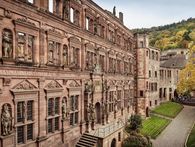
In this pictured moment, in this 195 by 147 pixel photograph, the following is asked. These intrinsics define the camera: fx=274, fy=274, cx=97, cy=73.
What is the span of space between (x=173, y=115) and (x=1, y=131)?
4097cm

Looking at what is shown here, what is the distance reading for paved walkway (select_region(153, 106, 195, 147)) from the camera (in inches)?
1382

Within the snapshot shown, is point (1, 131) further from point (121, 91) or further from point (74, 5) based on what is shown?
point (121, 91)

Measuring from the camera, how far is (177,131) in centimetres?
4169

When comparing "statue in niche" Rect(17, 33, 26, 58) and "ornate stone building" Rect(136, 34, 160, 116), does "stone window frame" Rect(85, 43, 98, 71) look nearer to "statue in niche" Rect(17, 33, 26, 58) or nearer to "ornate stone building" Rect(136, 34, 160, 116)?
"statue in niche" Rect(17, 33, 26, 58)

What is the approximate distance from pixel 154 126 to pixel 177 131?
11.6ft

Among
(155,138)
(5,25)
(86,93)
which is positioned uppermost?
(5,25)

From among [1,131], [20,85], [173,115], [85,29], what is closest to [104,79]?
[85,29]

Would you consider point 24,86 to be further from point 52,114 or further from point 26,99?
point 52,114

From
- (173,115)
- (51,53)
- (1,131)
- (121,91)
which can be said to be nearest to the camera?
(1,131)

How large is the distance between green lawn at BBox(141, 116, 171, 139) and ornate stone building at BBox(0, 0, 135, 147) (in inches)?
230

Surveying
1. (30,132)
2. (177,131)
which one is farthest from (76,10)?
(177,131)

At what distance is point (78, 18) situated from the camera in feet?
89.6

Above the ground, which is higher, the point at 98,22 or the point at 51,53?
the point at 98,22

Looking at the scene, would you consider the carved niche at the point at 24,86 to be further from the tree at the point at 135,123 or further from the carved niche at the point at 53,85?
A: the tree at the point at 135,123
